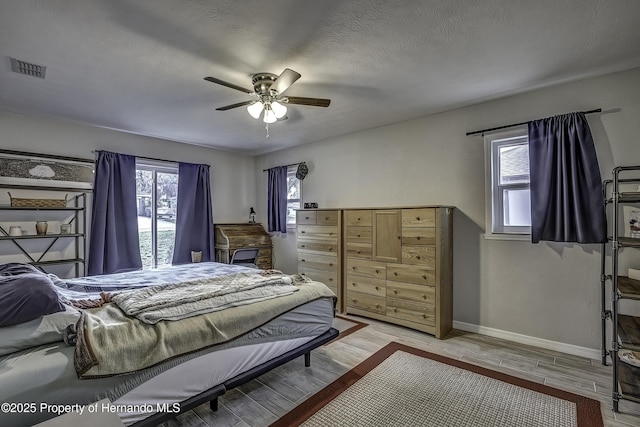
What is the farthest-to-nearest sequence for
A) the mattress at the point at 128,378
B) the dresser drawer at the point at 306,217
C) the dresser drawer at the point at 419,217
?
1. the dresser drawer at the point at 306,217
2. the dresser drawer at the point at 419,217
3. the mattress at the point at 128,378

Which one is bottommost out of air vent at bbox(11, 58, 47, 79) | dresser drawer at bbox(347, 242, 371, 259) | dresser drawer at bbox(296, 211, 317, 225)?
A: dresser drawer at bbox(347, 242, 371, 259)

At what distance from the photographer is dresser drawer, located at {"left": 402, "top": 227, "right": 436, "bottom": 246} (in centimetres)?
328

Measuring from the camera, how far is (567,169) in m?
2.78

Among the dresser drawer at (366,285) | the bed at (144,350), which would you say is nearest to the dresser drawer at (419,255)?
the dresser drawer at (366,285)

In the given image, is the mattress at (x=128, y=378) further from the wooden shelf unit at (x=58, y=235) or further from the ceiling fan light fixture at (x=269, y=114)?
the wooden shelf unit at (x=58, y=235)

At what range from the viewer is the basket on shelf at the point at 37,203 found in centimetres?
342

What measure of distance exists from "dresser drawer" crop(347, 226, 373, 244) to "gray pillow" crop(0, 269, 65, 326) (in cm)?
298

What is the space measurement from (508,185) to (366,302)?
211 centimetres

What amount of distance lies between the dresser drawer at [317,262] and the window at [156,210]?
7.26 ft

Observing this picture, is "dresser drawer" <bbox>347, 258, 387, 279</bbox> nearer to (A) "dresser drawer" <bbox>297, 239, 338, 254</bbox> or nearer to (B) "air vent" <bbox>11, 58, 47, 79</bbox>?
(A) "dresser drawer" <bbox>297, 239, 338, 254</bbox>

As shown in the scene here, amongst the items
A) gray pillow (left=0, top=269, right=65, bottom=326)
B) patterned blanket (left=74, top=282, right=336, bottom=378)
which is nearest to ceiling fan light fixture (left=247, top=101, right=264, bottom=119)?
patterned blanket (left=74, top=282, right=336, bottom=378)

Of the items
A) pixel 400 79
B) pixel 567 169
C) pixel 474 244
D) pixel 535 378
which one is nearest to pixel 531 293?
pixel 474 244

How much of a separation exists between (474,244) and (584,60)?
1.90m

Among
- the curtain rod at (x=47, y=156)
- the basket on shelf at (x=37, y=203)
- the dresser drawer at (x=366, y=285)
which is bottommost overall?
the dresser drawer at (x=366, y=285)
